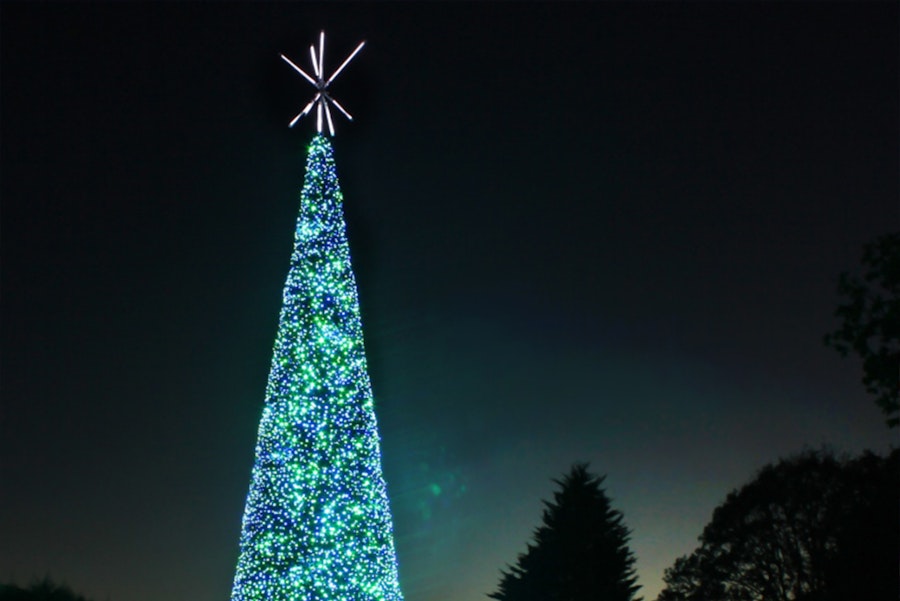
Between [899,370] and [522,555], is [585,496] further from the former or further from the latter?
[899,370]

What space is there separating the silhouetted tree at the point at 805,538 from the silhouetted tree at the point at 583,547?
4727 millimetres

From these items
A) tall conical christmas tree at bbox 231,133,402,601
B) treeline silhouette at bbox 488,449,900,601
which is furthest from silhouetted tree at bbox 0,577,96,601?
treeline silhouette at bbox 488,449,900,601

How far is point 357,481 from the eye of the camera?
17.7 metres

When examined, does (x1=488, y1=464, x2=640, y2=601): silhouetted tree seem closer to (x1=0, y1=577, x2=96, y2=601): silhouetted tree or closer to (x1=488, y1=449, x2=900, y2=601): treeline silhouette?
(x1=488, y1=449, x2=900, y2=601): treeline silhouette

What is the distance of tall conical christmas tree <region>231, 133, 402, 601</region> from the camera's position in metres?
17.2

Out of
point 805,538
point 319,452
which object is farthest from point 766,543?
point 319,452

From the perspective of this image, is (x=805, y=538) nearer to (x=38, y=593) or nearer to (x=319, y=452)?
(x=319, y=452)

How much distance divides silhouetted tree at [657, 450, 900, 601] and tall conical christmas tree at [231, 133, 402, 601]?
15.5m

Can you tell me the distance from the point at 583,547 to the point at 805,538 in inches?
268

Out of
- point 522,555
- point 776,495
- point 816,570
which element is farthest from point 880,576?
point 522,555

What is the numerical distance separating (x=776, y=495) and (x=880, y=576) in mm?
4520

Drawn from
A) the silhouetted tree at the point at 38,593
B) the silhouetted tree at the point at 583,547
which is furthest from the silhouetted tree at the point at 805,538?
the silhouetted tree at the point at 38,593

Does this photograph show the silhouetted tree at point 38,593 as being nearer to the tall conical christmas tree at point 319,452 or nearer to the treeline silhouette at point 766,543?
the tall conical christmas tree at point 319,452

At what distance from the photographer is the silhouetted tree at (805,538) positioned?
27.3 meters
